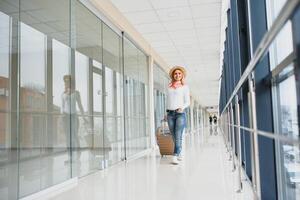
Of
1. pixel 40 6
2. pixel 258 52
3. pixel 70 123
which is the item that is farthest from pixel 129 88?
pixel 258 52

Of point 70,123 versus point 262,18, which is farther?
point 70,123

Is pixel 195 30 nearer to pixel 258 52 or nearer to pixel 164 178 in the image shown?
pixel 164 178

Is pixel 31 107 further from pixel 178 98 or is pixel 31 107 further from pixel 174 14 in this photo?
pixel 174 14

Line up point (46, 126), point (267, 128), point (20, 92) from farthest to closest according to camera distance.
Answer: point (46, 126) → point (20, 92) → point (267, 128)

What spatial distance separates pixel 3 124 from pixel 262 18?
7.65 ft

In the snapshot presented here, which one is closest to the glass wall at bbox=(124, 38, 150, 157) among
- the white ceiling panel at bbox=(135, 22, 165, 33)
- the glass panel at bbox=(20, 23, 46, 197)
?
the white ceiling panel at bbox=(135, 22, 165, 33)

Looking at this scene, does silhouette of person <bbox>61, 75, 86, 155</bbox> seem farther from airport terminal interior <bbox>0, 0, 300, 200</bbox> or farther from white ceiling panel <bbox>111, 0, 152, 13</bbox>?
white ceiling panel <bbox>111, 0, 152, 13</bbox>

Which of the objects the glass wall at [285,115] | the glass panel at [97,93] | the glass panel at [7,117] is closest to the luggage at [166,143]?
the glass panel at [97,93]

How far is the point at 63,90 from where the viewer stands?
353cm

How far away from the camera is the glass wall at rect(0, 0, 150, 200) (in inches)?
101

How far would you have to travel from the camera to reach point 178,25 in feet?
20.8

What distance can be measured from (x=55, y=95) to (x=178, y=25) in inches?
150

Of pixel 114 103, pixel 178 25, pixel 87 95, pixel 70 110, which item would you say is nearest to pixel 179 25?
pixel 178 25

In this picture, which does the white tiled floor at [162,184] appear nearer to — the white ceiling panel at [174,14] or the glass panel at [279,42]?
the glass panel at [279,42]
